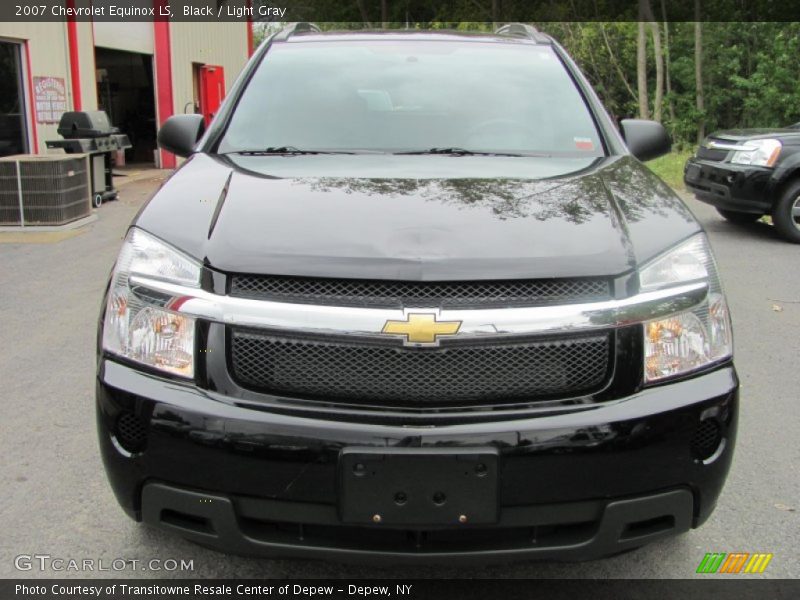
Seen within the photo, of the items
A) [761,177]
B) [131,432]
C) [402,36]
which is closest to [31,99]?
[761,177]

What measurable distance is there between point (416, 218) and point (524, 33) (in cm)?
232

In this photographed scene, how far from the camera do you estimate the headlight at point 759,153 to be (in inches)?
359

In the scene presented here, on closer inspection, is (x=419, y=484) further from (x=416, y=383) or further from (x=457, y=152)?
(x=457, y=152)

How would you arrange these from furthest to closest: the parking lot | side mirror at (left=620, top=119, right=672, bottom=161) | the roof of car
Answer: the roof of car
side mirror at (left=620, top=119, right=672, bottom=161)
the parking lot

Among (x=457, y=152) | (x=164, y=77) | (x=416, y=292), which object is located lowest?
(x=416, y=292)

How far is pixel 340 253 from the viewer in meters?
2.19

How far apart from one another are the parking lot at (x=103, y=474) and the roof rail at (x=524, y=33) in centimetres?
220

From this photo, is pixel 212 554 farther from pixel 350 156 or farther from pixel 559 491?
pixel 350 156

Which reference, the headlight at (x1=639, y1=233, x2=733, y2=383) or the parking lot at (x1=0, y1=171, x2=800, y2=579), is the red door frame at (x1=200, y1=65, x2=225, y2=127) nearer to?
the parking lot at (x1=0, y1=171, x2=800, y2=579)

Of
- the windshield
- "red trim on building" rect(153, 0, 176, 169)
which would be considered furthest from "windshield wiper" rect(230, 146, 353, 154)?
"red trim on building" rect(153, 0, 176, 169)

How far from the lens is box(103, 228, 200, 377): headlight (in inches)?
87.3

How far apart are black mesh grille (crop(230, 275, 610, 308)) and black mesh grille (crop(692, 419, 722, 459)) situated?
0.48 m

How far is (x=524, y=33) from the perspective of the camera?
428 cm

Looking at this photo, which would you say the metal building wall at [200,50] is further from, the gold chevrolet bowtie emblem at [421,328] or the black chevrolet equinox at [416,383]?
the gold chevrolet bowtie emblem at [421,328]
